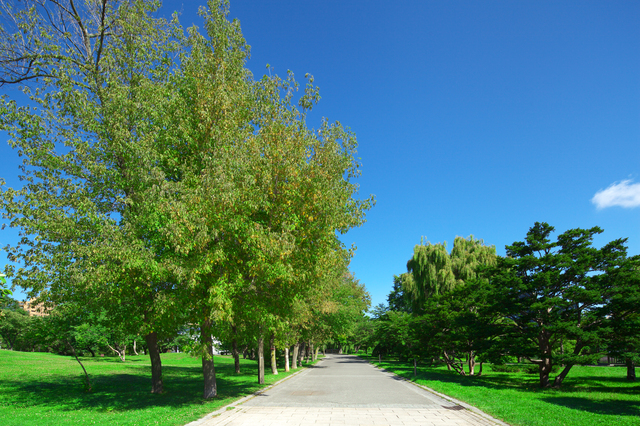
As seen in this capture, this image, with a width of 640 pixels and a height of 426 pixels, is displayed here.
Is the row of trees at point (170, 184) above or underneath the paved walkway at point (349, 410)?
above

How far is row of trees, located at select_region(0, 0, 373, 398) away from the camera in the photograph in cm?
1175

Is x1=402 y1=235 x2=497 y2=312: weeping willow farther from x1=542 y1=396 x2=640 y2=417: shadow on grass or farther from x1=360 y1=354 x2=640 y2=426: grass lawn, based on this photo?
x1=542 y1=396 x2=640 y2=417: shadow on grass

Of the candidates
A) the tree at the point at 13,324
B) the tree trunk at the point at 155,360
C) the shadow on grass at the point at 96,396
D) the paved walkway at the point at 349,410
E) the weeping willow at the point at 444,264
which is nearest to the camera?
the paved walkway at the point at 349,410

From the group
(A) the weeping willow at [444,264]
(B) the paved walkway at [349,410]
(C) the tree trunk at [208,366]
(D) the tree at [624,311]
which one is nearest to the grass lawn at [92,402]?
(C) the tree trunk at [208,366]

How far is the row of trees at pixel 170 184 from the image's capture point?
1175 centimetres

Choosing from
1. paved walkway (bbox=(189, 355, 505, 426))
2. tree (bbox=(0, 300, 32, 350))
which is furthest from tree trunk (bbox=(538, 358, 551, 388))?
tree (bbox=(0, 300, 32, 350))

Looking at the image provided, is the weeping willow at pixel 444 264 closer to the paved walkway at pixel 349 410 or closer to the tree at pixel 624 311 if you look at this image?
the tree at pixel 624 311

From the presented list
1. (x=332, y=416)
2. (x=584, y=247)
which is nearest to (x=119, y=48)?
(x=332, y=416)

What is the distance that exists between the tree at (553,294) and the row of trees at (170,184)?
1008 cm

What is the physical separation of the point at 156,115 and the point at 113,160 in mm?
2817

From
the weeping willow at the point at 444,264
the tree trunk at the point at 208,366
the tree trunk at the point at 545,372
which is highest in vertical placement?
the weeping willow at the point at 444,264

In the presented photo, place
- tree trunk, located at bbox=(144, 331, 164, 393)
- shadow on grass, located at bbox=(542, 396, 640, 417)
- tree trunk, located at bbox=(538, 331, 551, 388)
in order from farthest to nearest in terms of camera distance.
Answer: tree trunk, located at bbox=(538, 331, 551, 388)
tree trunk, located at bbox=(144, 331, 164, 393)
shadow on grass, located at bbox=(542, 396, 640, 417)

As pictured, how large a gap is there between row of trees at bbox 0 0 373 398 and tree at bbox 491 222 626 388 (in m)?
10.1

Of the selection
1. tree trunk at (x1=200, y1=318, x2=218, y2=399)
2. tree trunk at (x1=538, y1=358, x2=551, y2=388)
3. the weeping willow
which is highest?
the weeping willow
